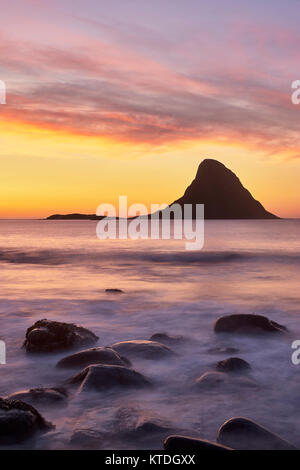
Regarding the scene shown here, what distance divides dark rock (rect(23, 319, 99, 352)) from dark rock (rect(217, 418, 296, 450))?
3.25 m

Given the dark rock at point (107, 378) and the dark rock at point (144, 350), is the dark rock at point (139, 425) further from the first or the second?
the dark rock at point (144, 350)

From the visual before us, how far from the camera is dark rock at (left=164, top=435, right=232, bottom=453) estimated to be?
3.24 m

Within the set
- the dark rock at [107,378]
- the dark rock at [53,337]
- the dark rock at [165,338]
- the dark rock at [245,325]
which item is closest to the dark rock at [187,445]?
the dark rock at [107,378]

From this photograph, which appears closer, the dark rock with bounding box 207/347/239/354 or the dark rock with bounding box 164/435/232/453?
the dark rock with bounding box 164/435/232/453

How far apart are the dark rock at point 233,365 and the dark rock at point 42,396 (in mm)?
2104

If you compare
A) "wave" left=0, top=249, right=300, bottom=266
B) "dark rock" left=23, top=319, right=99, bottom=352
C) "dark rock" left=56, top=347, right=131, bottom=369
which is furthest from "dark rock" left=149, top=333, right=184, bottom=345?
"wave" left=0, top=249, right=300, bottom=266

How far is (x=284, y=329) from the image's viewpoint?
8031mm

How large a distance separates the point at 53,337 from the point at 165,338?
6.50 ft

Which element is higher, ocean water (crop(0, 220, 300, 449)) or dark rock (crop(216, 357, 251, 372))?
dark rock (crop(216, 357, 251, 372))

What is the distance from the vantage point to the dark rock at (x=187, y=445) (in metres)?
3.24

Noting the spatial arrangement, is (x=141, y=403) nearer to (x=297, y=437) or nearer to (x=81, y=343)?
(x=297, y=437)

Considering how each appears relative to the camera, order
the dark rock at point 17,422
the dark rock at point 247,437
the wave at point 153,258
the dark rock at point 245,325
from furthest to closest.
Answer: the wave at point 153,258 < the dark rock at point 245,325 < the dark rock at point 17,422 < the dark rock at point 247,437

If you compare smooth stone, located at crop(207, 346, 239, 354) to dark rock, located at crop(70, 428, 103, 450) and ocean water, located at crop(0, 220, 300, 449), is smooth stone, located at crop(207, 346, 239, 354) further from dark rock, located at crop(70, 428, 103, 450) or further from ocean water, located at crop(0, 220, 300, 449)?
dark rock, located at crop(70, 428, 103, 450)
